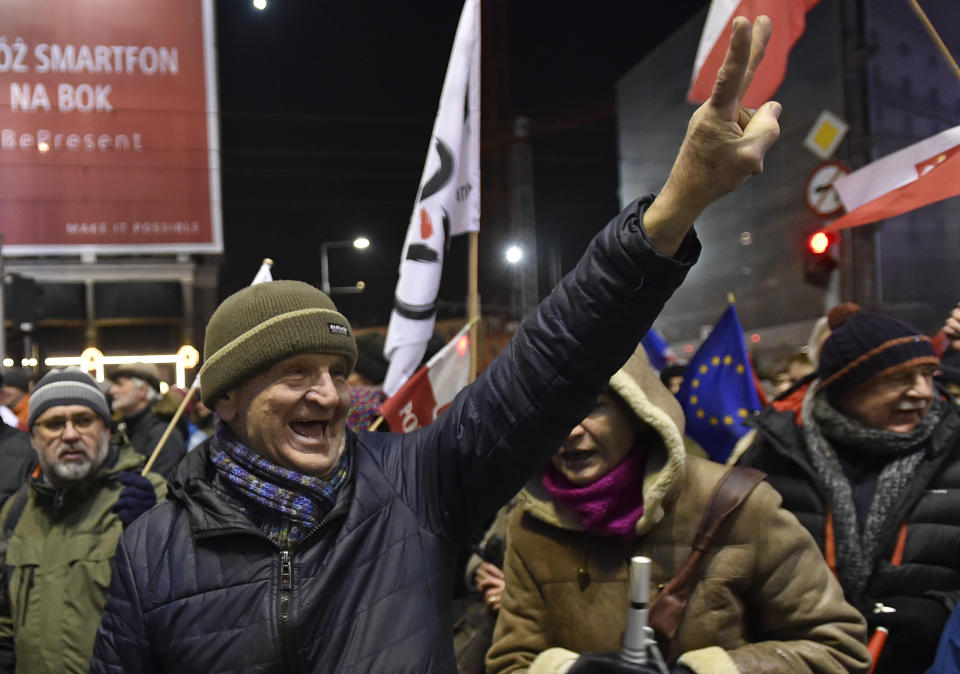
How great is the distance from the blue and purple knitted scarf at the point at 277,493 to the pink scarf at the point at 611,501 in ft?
2.71

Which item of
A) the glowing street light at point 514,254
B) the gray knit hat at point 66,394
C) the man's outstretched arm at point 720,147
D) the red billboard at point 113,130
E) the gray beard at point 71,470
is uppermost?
the red billboard at point 113,130

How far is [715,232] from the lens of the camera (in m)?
23.0

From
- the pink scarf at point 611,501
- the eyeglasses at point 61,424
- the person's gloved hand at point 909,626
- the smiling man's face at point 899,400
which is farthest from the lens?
the eyeglasses at point 61,424

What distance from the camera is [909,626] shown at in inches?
95.1

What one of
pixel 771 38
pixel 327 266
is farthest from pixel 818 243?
pixel 327 266

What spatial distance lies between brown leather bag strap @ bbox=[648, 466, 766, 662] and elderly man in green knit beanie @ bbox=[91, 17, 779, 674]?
28.7 inches

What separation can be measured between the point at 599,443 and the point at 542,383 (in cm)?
93

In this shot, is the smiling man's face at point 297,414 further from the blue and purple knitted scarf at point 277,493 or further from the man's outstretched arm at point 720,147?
the man's outstretched arm at point 720,147

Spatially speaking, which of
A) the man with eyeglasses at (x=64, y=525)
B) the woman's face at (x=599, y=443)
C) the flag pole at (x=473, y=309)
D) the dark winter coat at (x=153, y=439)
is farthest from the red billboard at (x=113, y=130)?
the woman's face at (x=599, y=443)

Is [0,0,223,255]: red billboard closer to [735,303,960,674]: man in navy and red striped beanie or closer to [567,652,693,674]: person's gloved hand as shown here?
[735,303,960,674]: man in navy and red striped beanie

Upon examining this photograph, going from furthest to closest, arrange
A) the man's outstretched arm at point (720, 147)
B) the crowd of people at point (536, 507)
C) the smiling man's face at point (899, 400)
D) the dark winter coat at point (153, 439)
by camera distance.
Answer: the dark winter coat at point (153, 439) → the smiling man's face at point (899, 400) → the crowd of people at point (536, 507) → the man's outstretched arm at point (720, 147)

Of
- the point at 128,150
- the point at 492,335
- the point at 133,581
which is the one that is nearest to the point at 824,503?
the point at 133,581

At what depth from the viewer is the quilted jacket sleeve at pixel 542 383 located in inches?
52.3

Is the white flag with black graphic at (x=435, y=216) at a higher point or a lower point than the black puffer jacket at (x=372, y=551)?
higher
